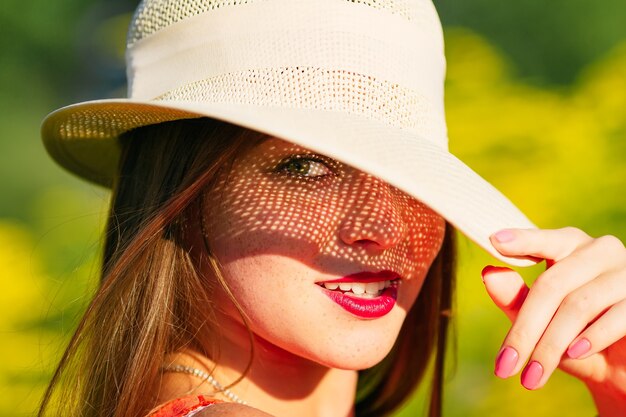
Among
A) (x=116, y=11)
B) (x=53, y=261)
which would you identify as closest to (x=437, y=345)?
(x=53, y=261)

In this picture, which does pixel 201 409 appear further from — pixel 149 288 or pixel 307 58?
pixel 307 58

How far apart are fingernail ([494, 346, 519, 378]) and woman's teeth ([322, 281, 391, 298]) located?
0.28 metres

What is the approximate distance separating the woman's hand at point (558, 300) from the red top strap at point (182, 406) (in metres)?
0.45

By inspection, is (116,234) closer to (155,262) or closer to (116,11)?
(155,262)

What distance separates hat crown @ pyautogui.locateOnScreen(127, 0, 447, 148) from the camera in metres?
1.43

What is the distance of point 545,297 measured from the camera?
1.40m

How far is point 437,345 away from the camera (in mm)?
2170

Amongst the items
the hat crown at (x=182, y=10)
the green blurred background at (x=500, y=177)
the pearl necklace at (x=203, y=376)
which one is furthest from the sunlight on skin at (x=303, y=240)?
the green blurred background at (x=500, y=177)

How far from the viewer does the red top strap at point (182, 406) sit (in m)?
1.43

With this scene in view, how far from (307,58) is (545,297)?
0.51 m

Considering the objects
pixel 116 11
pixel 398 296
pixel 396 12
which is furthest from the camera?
pixel 116 11

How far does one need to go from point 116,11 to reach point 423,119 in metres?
2.85

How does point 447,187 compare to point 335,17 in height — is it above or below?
below

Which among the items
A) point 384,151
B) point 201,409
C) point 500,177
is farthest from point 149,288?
point 500,177
